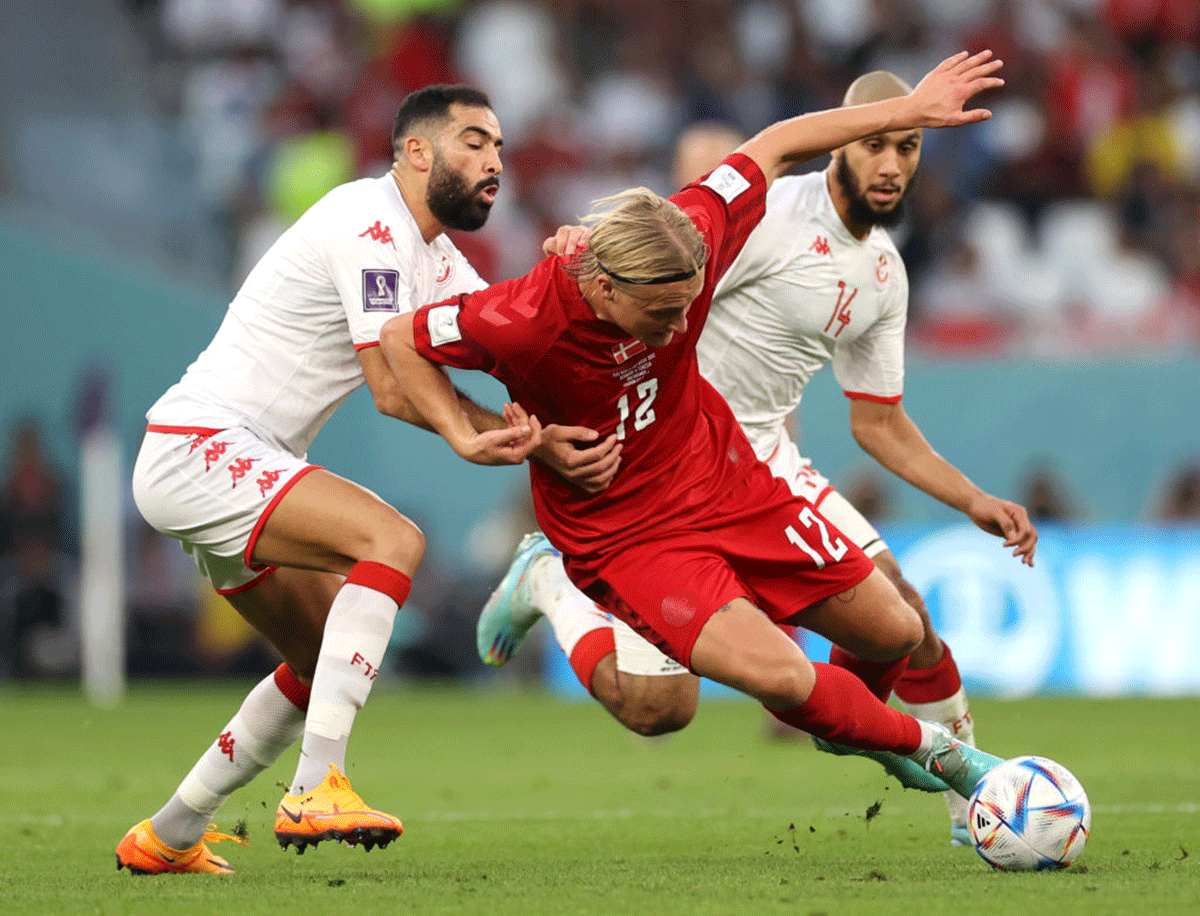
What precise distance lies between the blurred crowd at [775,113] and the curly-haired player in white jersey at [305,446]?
914 centimetres

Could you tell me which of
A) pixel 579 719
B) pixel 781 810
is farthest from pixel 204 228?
pixel 781 810

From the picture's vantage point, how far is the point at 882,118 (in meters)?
5.72

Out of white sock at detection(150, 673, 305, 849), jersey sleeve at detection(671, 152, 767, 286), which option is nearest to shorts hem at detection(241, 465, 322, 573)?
white sock at detection(150, 673, 305, 849)

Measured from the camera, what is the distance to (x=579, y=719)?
12578 mm

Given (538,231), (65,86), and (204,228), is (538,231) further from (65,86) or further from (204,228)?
(65,86)

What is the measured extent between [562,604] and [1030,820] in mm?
2296

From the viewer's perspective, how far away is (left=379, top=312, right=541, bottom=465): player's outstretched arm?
525cm

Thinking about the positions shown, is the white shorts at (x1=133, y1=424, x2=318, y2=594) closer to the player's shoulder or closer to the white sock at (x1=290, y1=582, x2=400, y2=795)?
the white sock at (x1=290, y1=582, x2=400, y2=795)

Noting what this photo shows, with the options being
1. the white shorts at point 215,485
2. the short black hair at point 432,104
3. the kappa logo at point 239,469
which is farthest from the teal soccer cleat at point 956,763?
the short black hair at point 432,104

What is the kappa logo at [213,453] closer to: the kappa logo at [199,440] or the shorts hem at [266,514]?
the kappa logo at [199,440]

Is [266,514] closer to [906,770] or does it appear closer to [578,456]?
[578,456]

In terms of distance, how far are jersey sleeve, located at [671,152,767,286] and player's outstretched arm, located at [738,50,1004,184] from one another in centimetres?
6

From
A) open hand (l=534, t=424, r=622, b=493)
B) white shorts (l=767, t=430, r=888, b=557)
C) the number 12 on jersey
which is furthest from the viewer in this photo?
white shorts (l=767, t=430, r=888, b=557)

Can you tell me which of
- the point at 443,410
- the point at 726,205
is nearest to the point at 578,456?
the point at 443,410
